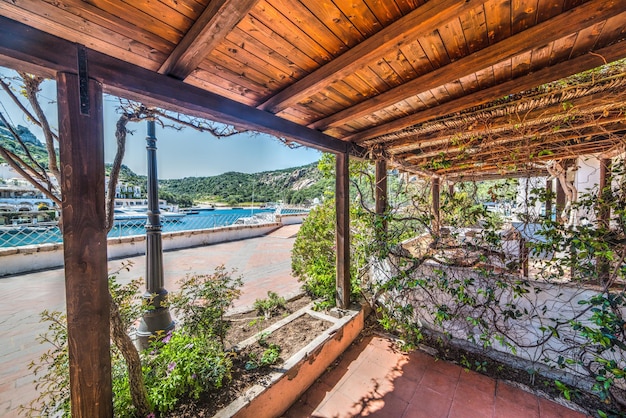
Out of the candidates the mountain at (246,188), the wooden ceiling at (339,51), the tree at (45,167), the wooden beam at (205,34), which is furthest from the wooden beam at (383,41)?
the mountain at (246,188)

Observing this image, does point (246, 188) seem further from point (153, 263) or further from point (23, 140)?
point (23, 140)

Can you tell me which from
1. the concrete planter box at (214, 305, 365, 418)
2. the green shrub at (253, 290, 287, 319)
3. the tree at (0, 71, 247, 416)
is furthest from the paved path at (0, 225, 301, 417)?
the tree at (0, 71, 247, 416)

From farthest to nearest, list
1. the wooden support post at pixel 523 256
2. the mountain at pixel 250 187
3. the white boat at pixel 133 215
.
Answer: the mountain at pixel 250 187
the wooden support post at pixel 523 256
the white boat at pixel 133 215

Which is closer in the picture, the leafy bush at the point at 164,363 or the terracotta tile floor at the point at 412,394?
the leafy bush at the point at 164,363

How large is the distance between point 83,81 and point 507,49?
2327mm

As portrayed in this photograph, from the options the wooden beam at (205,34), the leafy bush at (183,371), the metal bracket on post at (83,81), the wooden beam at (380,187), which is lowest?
the leafy bush at (183,371)

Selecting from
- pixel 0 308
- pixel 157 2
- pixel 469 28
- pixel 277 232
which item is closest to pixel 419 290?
pixel 469 28

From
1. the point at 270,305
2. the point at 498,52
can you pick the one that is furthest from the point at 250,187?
the point at 498,52

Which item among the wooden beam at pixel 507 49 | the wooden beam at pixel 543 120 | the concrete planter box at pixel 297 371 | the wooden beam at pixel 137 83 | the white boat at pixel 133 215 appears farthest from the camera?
the white boat at pixel 133 215

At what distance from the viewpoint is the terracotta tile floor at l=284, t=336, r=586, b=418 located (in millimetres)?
1983

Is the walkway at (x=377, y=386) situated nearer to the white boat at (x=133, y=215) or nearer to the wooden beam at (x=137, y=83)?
the white boat at (x=133, y=215)

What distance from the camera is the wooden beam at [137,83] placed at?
1.01 metres

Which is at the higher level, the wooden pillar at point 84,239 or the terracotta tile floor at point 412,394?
the wooden pillar at point 84,239

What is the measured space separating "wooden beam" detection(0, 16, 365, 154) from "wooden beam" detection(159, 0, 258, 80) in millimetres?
126
